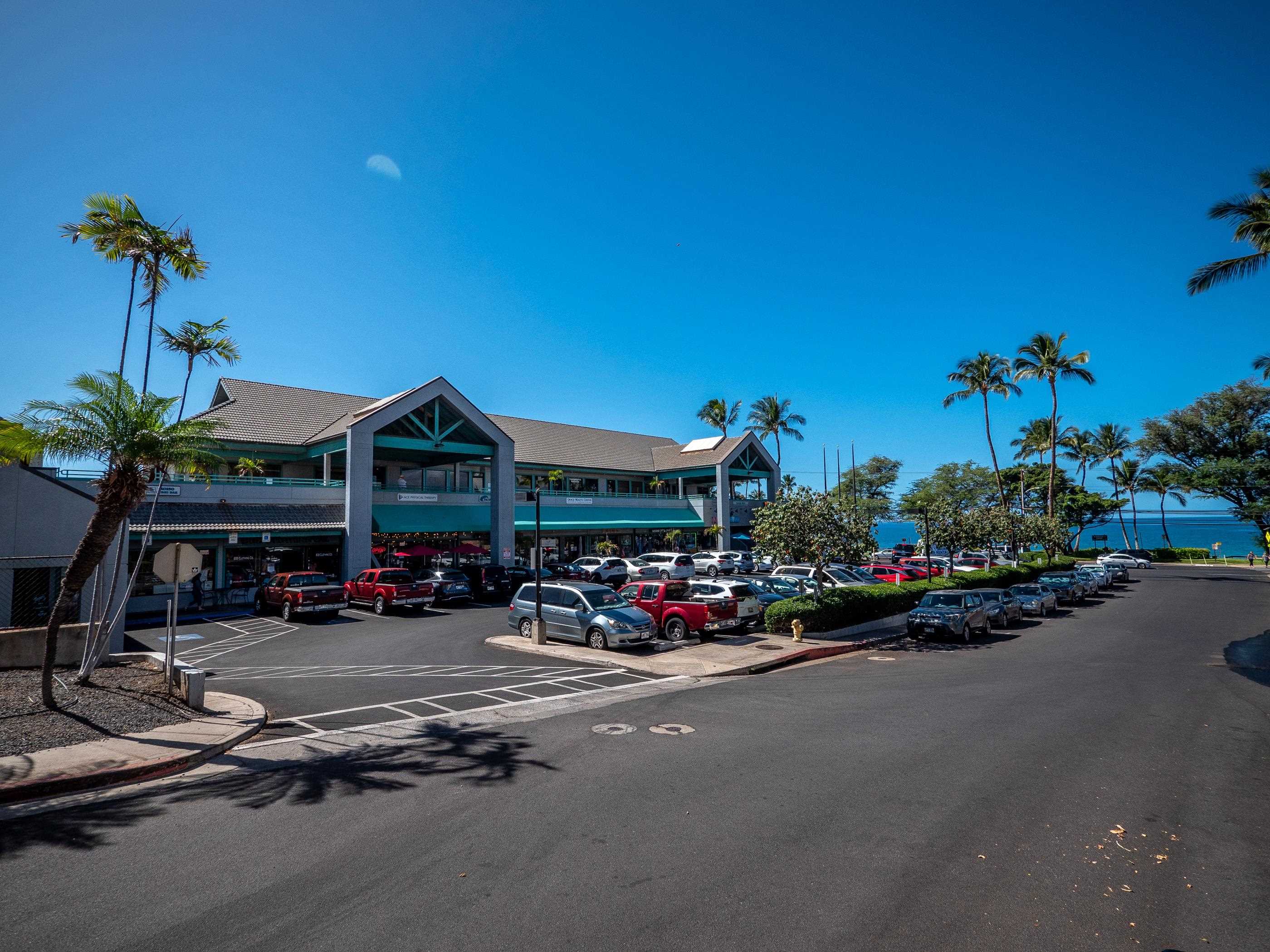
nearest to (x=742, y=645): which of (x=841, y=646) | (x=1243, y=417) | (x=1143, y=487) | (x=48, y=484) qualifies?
(x=841, y=646)

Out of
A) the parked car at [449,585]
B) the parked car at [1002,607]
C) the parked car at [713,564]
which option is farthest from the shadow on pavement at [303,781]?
the parked car at [713,564]

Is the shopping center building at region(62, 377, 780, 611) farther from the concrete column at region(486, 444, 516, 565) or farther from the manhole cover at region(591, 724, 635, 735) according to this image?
the manhole cover at region(591, 724, 635, 735)

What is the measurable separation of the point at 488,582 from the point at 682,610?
13640mm

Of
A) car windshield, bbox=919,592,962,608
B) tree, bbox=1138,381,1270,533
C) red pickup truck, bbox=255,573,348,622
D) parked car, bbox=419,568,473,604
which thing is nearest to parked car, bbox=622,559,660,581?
parked car, bbox=419,568,473,604

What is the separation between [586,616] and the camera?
1891 cm

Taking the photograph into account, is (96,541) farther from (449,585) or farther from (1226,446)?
(1226,446)

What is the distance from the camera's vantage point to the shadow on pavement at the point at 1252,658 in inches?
572

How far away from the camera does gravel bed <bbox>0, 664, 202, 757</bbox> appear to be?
9.43 m

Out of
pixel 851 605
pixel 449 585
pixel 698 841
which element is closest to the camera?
pixel 698 841

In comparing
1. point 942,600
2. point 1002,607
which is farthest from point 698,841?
point 1002,607

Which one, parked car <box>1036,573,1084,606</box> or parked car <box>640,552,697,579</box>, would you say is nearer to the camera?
parked car <box>1036,573,1084,606</box>

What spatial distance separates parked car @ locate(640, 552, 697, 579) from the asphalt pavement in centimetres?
2551

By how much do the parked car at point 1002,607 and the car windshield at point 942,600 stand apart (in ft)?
5.71

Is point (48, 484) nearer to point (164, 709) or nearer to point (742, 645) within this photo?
point (164, 709)
